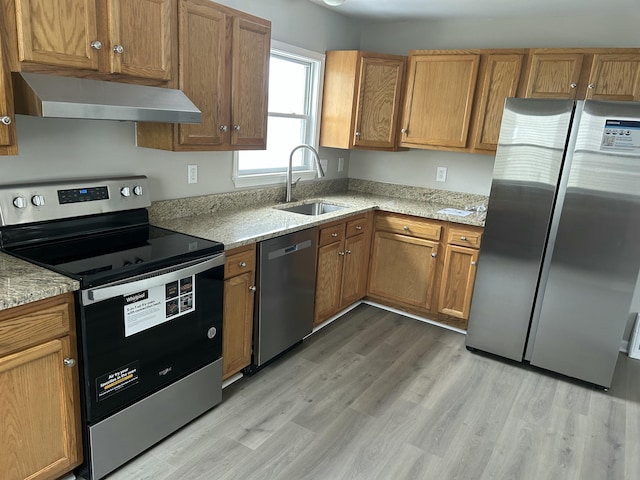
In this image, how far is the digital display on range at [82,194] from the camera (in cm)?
205

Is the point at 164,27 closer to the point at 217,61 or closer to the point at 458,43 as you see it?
the point at 217,61

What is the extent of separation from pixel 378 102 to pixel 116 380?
2.78m

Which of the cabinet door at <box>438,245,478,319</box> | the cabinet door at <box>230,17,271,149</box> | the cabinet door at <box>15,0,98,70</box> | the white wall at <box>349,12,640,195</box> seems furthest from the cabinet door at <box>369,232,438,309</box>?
the cabinet door at <box>15,0,98,70</box>

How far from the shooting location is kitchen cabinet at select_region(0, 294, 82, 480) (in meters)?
1.51

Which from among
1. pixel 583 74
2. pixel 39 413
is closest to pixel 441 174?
pixel 583 74

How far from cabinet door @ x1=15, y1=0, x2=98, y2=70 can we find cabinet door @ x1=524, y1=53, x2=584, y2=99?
107 inches

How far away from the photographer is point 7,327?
1.47 m

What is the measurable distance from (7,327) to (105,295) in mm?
313

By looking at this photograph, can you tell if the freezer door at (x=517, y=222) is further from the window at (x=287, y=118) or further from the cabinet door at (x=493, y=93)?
the window at (x=287, y=118)

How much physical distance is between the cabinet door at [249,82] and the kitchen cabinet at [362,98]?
1.09 m

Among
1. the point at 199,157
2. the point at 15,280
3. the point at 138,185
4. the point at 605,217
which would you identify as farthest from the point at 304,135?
the point at 15,280

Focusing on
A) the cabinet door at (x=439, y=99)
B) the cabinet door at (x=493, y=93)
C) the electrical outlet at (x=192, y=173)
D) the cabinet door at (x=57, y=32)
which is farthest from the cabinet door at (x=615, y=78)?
the cabinet door at (x=57, y=32)

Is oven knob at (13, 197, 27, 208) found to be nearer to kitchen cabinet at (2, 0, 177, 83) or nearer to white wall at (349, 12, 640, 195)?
kitchen cabinet at (2, 0, 177, 83)

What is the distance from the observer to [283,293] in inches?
108
